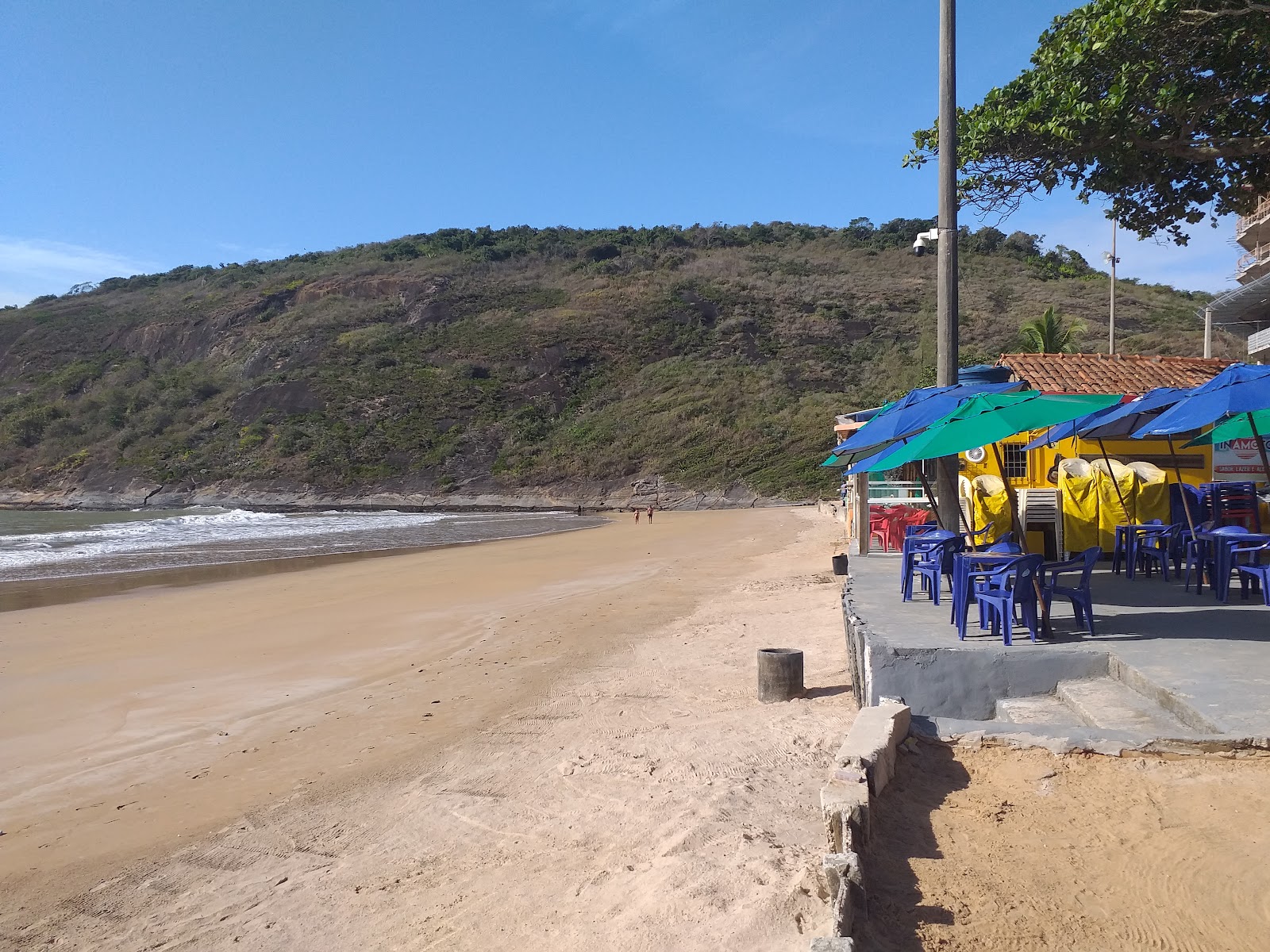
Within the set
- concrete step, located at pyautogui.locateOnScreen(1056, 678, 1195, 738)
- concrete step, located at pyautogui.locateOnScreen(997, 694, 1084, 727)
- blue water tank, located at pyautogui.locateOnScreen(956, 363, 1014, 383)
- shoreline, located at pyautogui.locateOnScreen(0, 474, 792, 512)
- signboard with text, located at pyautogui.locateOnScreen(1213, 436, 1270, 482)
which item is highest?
blue water tank, located at pyautogui.locateOnScreen(956, 363, 1014, 383)

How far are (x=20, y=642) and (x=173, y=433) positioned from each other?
173 ft

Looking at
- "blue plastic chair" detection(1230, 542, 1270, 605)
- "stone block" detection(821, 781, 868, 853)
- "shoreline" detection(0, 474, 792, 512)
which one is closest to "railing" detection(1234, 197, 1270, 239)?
"shoreline" detection(0, 474, 792, 512)

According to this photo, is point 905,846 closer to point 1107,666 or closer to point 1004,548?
point 1107,666

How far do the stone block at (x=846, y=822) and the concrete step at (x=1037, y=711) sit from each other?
5.97 feet

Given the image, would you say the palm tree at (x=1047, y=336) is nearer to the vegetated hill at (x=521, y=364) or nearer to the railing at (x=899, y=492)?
the vegetated hill at (x=521, y=364)

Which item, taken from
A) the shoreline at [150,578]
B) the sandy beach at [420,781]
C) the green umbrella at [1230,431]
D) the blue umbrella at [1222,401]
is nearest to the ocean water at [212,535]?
the shoreline at [150,578]

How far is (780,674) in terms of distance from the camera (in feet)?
22.4

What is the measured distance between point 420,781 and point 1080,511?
26.1ft

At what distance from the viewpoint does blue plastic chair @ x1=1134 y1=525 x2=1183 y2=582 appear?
27.8ft

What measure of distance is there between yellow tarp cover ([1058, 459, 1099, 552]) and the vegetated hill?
3003 cm

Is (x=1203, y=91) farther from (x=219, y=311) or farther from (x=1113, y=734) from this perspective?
(x=219, y=311)

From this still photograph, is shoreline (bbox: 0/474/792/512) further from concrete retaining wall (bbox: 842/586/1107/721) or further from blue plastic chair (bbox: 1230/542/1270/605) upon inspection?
concrete retaining wall (bbox: 842/586/1107/721)

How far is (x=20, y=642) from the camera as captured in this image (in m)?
10.9

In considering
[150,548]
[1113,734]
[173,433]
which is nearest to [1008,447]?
[1113,734]
